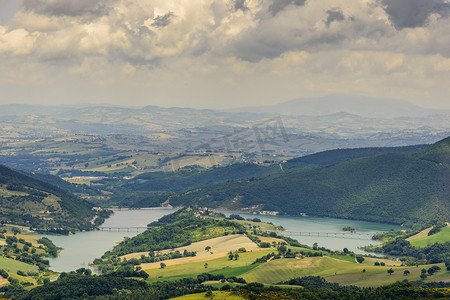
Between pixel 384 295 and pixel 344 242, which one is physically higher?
pixel 384 295

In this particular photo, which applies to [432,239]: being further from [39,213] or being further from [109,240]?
[39,213]

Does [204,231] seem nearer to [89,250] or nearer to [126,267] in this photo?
[89,250]

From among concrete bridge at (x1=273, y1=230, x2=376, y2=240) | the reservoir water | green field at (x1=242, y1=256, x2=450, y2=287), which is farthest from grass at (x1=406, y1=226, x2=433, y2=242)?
green field at (x1=242, y1=256, x2=450, y2=287)

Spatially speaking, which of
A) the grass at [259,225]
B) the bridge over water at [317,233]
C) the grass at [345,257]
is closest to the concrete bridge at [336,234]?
the bridge over water at [317,233]

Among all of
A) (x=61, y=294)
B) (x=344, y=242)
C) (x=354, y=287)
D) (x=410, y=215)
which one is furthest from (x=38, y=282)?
(x=410, y=215)

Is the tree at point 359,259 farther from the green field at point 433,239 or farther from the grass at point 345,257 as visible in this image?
the green field at point 433,239

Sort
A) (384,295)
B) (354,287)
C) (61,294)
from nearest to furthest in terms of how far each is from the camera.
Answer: (384,295)
(61,294)
(354,287)

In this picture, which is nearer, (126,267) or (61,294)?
(61,294)
